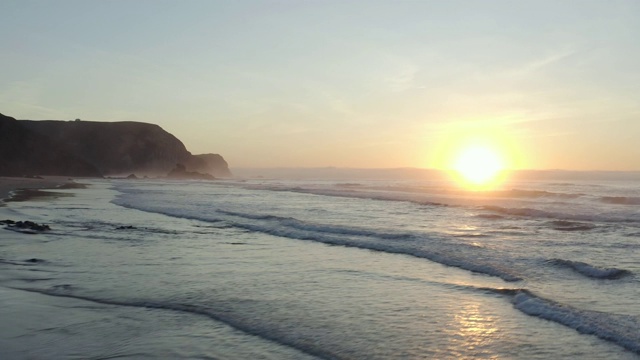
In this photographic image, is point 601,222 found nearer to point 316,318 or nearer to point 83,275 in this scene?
point 316,318

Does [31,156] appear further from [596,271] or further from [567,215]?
[596,271]

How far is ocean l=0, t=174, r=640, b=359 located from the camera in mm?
5863

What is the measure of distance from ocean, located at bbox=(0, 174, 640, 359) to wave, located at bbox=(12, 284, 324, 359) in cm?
3

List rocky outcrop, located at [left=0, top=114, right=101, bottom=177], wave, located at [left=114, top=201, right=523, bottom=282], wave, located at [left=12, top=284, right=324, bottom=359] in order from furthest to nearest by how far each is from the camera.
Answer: rocky outcrop, located at [left=0, top=114, right=101, bottom=177] < wave, located at [left=114, top=201, right=523, bottom=282] < wave, located at [left=12, top=284, right=324, bottom=359]

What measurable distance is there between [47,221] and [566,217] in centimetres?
2024

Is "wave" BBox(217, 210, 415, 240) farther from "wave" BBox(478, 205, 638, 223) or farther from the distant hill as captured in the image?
the distant hill

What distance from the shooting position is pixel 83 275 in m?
9.45

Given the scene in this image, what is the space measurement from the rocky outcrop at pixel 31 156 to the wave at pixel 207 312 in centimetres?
8013

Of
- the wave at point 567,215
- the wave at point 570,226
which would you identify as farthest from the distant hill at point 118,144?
the wave at point 570,226

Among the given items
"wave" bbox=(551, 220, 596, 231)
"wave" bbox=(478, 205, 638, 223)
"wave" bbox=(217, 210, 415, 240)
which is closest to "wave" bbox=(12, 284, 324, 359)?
"wave" bbox=(217, 210, 415, 240)

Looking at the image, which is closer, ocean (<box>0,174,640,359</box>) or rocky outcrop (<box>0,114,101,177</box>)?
ocean (<box>0,174,640,359</box>)

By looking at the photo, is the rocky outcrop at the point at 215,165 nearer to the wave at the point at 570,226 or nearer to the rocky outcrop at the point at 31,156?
the rocky outcrop at the point at 31,156

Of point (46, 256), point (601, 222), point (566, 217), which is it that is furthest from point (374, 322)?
point (566, 217)

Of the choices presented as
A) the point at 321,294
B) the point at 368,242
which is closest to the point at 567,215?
the point at 368,242
